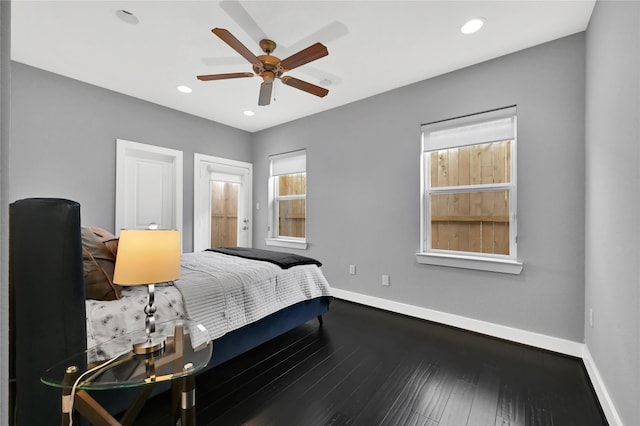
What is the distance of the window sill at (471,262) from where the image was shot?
2662mm

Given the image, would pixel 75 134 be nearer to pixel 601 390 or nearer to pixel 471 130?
pixel 471 130

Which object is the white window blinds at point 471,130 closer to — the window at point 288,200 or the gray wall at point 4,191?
the window at point 288,200

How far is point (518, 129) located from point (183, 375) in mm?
3176

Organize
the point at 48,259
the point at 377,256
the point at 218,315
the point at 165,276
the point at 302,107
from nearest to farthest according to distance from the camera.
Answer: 1. the point at 48,259
2. the point at 165,276
3. the point at 218,315
4. the point at 377,256
5. the point at 302,107

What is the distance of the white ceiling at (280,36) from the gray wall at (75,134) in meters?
0.23

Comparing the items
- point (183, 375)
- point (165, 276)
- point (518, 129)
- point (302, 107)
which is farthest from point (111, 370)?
point (302, 107)

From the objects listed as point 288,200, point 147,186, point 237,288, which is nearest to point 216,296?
point 237,288

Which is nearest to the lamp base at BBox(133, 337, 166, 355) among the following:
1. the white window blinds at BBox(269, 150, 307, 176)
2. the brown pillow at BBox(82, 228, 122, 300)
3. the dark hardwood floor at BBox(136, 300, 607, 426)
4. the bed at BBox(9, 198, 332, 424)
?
the bed at BBox(9, 198, 332, 424)

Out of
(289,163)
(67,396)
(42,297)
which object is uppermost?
(289,163)

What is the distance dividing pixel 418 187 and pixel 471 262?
0.97m

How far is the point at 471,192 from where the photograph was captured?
10.00 feet

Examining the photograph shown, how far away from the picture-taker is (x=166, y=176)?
420 cm

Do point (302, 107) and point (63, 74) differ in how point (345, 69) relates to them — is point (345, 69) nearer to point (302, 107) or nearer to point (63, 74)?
point (302, 107)

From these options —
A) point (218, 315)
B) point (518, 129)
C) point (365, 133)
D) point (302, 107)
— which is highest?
point (302, 107)
